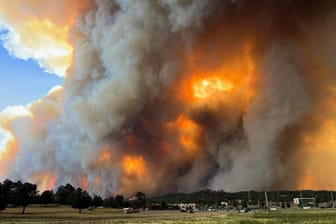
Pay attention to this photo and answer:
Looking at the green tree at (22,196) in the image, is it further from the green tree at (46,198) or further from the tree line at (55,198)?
the green tree at (46,198)

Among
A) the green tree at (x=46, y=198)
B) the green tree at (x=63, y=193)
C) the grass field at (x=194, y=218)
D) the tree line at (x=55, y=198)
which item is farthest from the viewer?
the green tree at (x=63, y=193)

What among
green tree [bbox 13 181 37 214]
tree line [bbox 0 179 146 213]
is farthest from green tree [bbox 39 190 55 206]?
green tree [bbox 13 181 37 214]

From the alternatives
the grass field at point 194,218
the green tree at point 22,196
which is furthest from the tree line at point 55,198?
the grass field at point 194,218

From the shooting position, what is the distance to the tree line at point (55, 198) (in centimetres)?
9594

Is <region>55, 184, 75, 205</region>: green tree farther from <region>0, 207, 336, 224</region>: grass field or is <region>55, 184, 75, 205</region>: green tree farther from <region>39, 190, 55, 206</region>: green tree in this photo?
<region>0, 207, 336, 224</region>: grass field

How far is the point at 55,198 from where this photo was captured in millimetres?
146000

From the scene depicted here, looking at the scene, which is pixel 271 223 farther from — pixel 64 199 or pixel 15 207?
pixel 64 199

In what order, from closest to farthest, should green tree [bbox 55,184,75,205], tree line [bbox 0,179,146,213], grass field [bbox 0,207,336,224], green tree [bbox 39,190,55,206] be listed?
grass field [bbox 0,207,336,224], tree line [bbox 0,179,146,213], green tree [bbox 39,190,55,206], green tree [bbox 55,184,75,205]

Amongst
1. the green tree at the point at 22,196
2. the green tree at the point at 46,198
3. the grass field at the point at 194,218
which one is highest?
the green tree at the point at 46,198

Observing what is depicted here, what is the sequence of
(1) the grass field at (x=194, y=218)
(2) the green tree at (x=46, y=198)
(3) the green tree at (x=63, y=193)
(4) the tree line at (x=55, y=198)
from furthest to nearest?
1. (3) the green tree at (x=63, y=193)
2. (2) the green tree at (x=46, y=198)
3. (4) the tree line at (x=55, y=198)
4. (1) the grass field at (x=194, y=218)

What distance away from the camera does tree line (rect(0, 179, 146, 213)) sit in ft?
315

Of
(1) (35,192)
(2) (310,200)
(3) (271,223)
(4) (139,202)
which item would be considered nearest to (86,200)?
(1) (35,192)

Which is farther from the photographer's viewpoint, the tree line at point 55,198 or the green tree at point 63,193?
the green tree at point 63,193

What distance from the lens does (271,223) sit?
38281 mm
